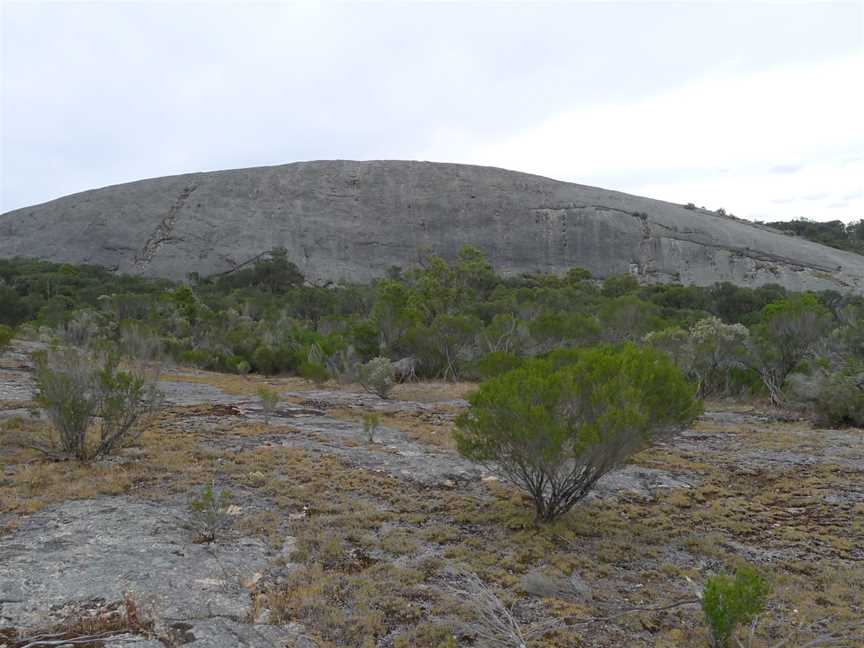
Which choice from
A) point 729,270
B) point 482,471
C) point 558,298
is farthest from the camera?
point 729,270

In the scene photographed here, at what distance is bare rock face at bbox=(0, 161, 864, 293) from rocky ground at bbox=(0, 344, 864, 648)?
40.3 metres

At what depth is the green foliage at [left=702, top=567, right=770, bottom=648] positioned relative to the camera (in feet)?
12.4

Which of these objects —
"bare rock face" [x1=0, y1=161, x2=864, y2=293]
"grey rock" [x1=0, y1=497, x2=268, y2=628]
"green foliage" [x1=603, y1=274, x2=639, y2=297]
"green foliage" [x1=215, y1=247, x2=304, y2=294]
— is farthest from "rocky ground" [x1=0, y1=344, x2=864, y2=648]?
"bare rock face" [x1=0, y1=161, x2=864, y2=293]

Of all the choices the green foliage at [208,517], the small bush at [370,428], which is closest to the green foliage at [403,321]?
the small bush at [370,428]

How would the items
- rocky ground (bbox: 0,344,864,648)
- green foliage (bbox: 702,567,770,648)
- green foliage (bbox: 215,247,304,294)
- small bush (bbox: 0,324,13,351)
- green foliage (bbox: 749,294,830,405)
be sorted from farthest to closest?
green foliage (bbox: 215,247,304,294), small bush (bbox: 0,324,13,351), green foliage (bbox: 749,294,830,405), rocky ground (bbox: 0,344,864,648), green foliage (bbox: 702,567,770,648)

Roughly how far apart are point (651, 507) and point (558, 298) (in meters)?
22.3

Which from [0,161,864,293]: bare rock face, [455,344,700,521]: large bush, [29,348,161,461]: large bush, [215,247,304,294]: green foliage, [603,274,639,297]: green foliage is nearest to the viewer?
[455,344,700,521]: large bush

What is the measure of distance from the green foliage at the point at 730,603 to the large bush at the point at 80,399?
7273mm

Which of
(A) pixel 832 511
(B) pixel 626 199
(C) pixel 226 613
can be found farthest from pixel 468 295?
(B) pixel 626 199

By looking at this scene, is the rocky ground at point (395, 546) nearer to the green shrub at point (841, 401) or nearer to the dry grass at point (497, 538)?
the dry grass at point (497, 538)

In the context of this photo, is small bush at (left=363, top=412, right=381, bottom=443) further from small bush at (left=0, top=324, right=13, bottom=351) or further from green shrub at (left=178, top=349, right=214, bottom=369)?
green shrub at (left=178, top=349, right=214, bottom=369)

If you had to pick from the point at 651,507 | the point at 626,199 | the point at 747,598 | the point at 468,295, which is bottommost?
the point at 651,507

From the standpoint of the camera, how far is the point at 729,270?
152 feet

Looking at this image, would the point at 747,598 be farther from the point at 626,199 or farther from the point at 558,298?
the point at 626,199
